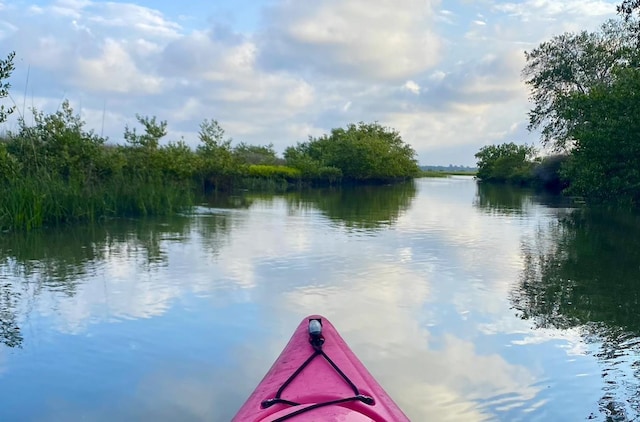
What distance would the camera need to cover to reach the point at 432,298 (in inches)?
259

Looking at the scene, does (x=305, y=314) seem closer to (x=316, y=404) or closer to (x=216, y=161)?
(x=316, y=404)

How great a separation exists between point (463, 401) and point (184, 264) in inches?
215

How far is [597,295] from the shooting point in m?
6.62

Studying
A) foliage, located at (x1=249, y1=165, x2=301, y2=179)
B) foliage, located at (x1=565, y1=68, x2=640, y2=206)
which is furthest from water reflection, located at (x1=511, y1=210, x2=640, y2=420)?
foliage, located at (x1=249, y1=165, x2=301, y2=179)

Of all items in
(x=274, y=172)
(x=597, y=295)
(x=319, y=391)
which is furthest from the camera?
(x=274, y=172)

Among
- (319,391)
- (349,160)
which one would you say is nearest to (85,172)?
(319,391)

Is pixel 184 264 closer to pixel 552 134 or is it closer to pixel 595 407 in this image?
pixel 595 407

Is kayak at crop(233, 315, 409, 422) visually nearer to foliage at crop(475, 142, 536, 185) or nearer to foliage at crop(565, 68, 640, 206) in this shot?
foliage at crop(565, 68, 640, 206)

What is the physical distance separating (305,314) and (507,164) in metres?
55.1

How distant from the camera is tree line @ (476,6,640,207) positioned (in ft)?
34.1

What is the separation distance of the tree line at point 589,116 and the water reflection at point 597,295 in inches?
50.2

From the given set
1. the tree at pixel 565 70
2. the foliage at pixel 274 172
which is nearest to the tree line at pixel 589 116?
the tree at pixel 565 70

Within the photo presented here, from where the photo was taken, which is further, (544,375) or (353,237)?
(353,237)

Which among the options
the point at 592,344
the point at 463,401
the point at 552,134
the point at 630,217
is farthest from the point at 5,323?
the point at 552,134
